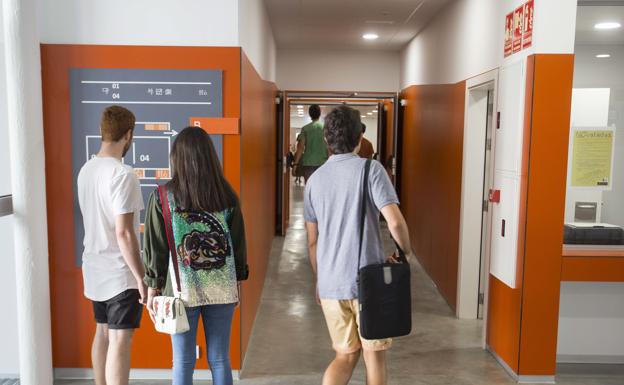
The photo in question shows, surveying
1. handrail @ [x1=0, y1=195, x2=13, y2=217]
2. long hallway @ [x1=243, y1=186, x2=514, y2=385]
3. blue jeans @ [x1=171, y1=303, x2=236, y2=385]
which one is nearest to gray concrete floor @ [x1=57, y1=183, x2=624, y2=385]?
long hallway @ [x1=243, y1=186, x2=514, y2=385]

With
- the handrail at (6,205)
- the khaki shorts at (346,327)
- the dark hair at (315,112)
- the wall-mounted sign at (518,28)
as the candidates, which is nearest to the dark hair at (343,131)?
the khaki shorts at (346,327)

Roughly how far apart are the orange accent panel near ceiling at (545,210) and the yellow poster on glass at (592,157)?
0.32 meters

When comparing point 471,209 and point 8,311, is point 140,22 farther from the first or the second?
point 471,209

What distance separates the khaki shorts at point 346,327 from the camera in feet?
8.45

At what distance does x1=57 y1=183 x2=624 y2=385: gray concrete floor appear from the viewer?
371 centimetres

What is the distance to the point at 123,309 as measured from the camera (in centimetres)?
265

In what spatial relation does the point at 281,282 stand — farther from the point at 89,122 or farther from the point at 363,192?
the point at 363,192

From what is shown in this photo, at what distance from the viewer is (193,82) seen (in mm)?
3443

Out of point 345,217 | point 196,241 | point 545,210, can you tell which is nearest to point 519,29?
point 545,210

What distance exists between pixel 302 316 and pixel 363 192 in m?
2.79

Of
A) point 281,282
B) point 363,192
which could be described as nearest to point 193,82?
point 363,192

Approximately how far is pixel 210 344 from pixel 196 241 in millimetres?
474

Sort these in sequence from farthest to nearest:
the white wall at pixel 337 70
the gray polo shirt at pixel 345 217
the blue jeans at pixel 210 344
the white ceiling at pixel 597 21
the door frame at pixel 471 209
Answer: the white wall at pixel 337 70
the door frame at pixel 471 209
the white ceiling at pixel 597 21
the gray polo shirt at pixel 345 217
the blue jeans at pixel 210 344

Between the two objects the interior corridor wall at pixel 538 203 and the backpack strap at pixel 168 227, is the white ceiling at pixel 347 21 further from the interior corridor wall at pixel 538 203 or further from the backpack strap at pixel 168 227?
the backpack strap at pixel 168 227
